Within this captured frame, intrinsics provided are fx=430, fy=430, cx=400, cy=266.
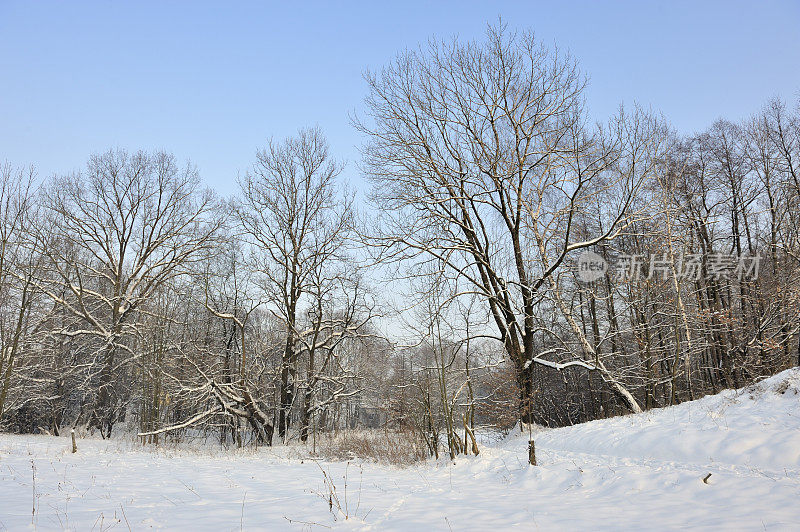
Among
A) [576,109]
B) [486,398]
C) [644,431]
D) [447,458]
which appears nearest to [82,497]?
[447,458]

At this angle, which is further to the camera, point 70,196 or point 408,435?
point 70,196

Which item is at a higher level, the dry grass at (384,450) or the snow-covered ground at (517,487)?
the snow-covered ground at (517,487)

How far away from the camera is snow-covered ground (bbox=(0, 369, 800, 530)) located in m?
4.72

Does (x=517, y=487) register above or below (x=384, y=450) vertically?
above

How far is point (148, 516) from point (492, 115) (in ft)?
46.4

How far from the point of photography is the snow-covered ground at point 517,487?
4719mm

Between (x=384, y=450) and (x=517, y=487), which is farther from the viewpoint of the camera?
(x=384, y=450)

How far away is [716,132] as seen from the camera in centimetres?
2117

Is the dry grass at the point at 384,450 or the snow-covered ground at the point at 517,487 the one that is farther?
the dry grass at the point at 384,450

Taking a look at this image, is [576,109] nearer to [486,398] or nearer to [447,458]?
[486,398]

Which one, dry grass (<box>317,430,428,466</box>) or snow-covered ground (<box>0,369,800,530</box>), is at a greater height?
snow-covered ground (<box>0,369,800,530</box>)

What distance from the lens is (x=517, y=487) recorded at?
7.29 m

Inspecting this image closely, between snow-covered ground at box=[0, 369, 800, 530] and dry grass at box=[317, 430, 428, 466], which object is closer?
snow-covered ground at box=[0, 369, 800, 530]

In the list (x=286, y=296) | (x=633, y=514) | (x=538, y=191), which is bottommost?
(x=633, y=514)
